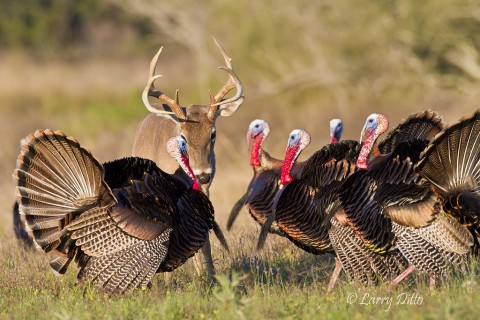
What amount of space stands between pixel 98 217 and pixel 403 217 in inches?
86.8

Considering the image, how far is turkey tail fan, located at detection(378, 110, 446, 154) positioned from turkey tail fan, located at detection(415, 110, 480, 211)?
1.24 meters

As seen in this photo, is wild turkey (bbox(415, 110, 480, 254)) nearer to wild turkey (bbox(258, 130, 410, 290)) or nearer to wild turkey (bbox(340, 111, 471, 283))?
wild turkey (bbox(340, 111, 471, 283))

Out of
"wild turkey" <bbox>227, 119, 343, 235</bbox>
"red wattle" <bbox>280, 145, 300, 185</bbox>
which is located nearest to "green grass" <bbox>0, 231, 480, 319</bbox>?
"wild turkey" <bbox>227, 119, 343, 235</bbox>

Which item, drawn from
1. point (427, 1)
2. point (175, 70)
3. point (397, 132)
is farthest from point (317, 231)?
point (175, 70)

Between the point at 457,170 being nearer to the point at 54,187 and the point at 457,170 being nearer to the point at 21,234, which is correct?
the point at 54,187

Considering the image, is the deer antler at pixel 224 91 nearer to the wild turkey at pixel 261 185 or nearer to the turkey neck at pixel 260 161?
the wild turkey at pixel 261 185

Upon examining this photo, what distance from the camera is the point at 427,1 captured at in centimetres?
2084

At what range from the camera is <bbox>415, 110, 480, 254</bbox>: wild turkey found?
6.53 metres

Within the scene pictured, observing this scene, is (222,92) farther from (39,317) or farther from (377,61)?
(377,61)

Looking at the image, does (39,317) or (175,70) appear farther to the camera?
(175,70)

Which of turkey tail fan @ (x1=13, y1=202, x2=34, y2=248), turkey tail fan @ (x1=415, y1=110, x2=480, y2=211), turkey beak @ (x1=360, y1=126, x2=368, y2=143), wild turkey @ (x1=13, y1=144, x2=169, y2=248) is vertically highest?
wild turkey @ (x1=13, y1=144, x2=169, y2=248)

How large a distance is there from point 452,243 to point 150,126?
371cm

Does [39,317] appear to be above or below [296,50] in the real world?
below

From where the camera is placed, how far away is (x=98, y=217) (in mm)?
6633
